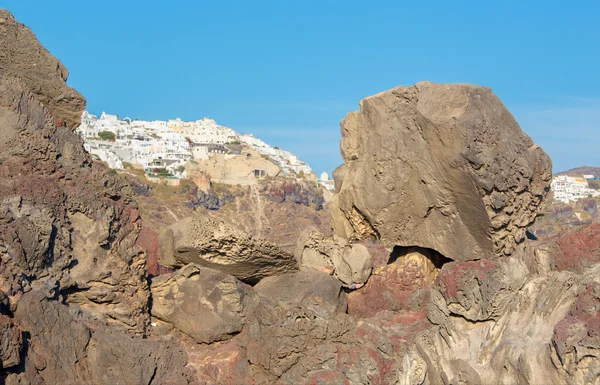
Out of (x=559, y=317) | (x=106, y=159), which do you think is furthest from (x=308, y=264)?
(x=106, y=159)

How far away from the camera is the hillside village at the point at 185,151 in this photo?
89.1 metres

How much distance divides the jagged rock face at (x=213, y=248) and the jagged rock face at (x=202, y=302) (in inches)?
11.2

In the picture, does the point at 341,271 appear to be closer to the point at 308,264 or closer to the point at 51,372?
the point at 308,264

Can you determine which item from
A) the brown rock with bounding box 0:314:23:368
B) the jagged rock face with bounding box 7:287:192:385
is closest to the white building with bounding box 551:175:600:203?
the jagged rock face with bounding box 7:287:192:385

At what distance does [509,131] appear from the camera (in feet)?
27.5

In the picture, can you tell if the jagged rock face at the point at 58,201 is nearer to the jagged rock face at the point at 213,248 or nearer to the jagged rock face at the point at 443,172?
the jagged rock face at the point at 213,248

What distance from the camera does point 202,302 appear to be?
863cm

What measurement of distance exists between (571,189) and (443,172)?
289ft

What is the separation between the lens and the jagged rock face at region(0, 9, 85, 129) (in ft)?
28.3

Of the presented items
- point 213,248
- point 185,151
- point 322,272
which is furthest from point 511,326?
point 185,151

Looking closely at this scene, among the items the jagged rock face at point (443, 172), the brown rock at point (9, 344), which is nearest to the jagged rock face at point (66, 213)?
the brown rock at point (9, 344)

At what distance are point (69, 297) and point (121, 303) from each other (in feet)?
1.87

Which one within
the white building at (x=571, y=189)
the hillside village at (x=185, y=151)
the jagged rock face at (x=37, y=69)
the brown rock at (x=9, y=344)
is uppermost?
the hillside village at (x=185, y=151)

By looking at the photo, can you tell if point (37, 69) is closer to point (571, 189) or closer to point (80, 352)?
point (80, 352)
